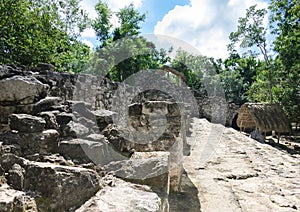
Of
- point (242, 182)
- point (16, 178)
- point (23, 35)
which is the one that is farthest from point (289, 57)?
point (16, 178)

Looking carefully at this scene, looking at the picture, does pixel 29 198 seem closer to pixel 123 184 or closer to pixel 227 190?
pixel 123 184

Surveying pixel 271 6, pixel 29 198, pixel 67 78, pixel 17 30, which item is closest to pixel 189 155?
pixel 67 78

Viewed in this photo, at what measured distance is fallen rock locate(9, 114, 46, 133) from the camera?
1590 millimetres

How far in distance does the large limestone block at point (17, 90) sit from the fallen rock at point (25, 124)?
0.21 m

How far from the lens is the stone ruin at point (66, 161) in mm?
1243

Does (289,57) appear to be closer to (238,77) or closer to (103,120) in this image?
(103,120)

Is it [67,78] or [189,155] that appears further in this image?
[189,155]

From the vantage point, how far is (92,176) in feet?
4.60

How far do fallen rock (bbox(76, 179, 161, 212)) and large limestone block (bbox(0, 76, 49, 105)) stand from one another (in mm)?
932

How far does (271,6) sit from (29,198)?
47.8ft

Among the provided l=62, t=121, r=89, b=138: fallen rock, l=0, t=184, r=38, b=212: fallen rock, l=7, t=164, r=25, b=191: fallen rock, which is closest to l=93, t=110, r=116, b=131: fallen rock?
l=62, t=121, r=89, b=138: fallen rock

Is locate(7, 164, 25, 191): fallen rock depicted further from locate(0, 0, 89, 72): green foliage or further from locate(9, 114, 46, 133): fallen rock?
locate(0, 0, 89, 72): green foliage

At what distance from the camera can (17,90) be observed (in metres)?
1.79

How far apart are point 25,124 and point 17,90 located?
342 mm
